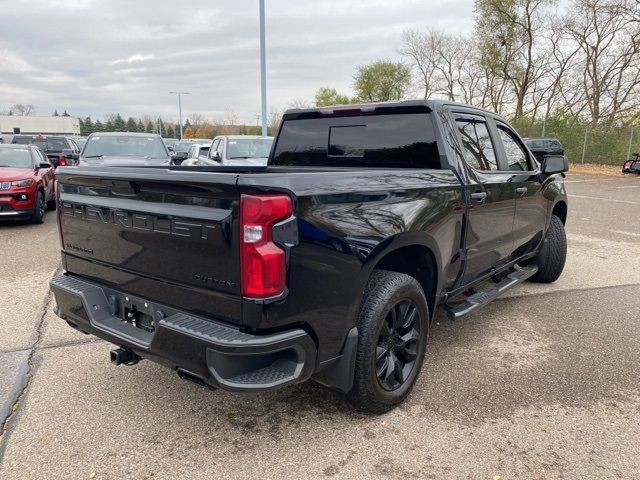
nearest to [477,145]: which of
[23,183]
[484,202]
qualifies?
[484,202]

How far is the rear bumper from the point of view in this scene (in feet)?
7.07

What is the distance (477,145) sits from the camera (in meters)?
3.89

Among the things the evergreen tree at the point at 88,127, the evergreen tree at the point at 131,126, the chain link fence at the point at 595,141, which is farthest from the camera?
the evergreen tree at the point at 88,127

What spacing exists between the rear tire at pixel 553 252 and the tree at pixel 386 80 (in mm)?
38138

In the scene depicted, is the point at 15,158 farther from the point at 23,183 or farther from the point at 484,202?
the point at 484,202

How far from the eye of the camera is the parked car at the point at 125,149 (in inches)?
431

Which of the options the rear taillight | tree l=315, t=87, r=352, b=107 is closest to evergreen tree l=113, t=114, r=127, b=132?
tree l=315, t=87, r=352, b=107

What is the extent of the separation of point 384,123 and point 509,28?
32885 millimetres

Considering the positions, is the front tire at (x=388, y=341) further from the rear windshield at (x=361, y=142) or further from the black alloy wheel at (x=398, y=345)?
the rear windshield at (x=361, y=142)

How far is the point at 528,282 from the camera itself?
579cm

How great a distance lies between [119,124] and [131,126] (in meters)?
3.59

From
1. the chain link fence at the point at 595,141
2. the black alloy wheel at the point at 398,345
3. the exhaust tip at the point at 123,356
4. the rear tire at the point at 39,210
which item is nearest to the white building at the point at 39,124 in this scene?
the chain link fence at the point at 595,141

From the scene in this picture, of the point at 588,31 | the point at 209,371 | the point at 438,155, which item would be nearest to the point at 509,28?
the point at 588,31

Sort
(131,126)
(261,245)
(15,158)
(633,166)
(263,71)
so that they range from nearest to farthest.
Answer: (261,245)
(15,158)
(263,71)
(633,166)
(131,126)
